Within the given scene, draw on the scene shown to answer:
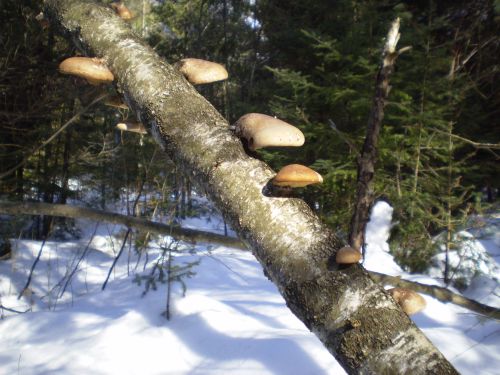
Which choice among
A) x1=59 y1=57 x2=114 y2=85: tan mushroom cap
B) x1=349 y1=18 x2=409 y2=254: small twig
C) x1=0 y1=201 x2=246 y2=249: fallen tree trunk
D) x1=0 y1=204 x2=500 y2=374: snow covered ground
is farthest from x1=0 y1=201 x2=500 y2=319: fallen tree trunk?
x1=349 y1=18 x2=409 y2=254: small twig

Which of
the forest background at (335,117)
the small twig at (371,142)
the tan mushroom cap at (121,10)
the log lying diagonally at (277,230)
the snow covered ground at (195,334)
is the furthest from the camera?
the forest background at (335,117)

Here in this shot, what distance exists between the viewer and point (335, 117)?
750cm

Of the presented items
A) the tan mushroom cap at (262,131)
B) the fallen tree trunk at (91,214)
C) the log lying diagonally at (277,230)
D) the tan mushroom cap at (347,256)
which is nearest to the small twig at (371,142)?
the fallen tree trunk at (91,214)

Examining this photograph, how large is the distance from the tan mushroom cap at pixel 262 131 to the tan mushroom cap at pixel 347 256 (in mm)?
333

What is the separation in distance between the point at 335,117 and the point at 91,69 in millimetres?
6755

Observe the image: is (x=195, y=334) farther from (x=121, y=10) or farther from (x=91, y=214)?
(x=121, y=10)

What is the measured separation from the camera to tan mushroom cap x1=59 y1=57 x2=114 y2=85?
1214 mm

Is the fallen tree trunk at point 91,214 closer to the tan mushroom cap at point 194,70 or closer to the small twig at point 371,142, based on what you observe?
the tan mushroom cap at point 194,70

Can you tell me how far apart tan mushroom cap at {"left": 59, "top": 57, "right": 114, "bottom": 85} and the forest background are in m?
3.31

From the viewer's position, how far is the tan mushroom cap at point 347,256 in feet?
2.55

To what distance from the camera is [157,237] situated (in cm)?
591

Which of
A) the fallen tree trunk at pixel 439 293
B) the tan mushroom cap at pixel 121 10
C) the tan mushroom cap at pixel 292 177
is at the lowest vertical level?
the fallen tree trunk at pixel 439 293

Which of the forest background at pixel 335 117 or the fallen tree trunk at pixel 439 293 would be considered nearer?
the fallen tree trunk at pixel 439 293

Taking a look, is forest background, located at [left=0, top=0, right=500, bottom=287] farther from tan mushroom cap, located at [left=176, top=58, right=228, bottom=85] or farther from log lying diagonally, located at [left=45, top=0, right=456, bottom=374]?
log lying diagonally, located at [left=45, top=0, right=456, bottom=374]
